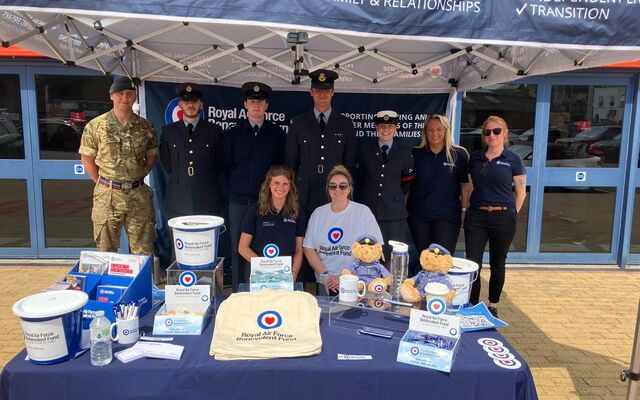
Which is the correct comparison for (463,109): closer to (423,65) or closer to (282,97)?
(423,65)

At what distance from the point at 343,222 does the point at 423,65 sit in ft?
6.09

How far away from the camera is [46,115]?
5.36 m

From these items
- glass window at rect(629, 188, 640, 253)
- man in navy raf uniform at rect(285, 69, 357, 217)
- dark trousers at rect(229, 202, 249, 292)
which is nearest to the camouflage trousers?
dark trousers at rect(229, 202, 249, 292)

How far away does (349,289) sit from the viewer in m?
2.14

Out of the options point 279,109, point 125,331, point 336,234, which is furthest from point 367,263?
point 279,109

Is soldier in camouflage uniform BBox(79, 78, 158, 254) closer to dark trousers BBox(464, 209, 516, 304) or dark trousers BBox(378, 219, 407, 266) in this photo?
dark trousers BBox(378, 219, 407, 266)

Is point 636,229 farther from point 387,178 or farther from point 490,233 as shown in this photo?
point 387,178

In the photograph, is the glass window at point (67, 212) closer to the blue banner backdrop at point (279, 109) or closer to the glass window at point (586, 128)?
the blue banner backdrop at point (279, 109)

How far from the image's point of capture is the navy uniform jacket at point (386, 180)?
369cm

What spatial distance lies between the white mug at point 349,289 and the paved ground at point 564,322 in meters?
1.63

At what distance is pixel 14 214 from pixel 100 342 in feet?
15.4

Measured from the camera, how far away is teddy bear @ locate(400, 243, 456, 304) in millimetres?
2086

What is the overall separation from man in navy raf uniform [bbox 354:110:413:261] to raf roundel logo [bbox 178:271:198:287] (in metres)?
1.88

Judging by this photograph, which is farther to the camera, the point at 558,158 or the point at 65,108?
the point at 558,158
